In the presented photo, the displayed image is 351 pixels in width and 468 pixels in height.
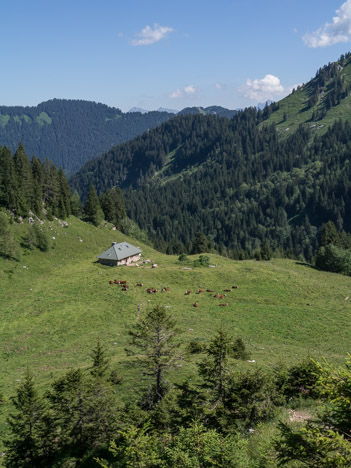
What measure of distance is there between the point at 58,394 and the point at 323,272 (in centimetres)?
8627

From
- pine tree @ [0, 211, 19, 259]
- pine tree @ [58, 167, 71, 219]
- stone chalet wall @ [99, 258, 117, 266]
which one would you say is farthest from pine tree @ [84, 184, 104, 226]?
pine tree @ [0, 211, 19, 259]

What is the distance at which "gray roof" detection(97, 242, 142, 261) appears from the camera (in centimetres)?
7706

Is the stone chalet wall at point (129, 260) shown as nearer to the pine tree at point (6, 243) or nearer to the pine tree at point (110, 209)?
the pine tree at point (6, 243)

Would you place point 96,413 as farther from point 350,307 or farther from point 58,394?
point 350,307

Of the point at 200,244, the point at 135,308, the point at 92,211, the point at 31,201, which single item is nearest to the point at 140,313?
the point at 135,308

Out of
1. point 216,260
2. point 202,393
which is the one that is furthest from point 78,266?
point 202,393

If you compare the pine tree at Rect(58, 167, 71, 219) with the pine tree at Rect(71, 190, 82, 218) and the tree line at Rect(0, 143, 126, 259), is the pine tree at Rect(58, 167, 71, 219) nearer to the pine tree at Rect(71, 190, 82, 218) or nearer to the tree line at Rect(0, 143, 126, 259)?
the tree line at Rect(0, 143, 126, 259)

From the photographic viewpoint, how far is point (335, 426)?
31.4 feet

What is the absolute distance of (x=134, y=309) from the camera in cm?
5428

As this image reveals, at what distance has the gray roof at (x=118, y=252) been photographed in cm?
7706

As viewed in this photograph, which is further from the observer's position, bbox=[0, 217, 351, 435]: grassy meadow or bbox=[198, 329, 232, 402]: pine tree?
bbox=[0, 217, 351, 435]: grassy meadow

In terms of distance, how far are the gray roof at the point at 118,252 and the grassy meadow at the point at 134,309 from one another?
3440 millimetres

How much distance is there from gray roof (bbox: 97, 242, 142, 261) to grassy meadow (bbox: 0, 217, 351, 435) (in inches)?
135

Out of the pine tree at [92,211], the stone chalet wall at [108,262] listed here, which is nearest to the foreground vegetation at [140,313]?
the stone chalet wall at [108,262]
